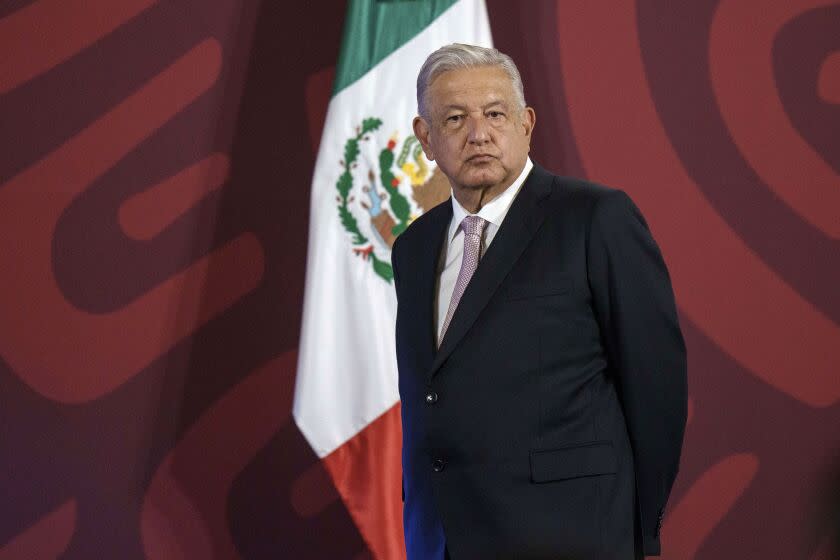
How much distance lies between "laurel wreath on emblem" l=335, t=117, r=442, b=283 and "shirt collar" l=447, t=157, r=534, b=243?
1046 mm

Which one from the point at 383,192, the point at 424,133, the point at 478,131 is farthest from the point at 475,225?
the point at 383,192

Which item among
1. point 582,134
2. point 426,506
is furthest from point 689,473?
point 426,506

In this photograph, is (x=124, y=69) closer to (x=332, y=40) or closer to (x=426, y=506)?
(x=332, y=40)

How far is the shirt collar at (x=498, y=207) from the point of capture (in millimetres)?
1604

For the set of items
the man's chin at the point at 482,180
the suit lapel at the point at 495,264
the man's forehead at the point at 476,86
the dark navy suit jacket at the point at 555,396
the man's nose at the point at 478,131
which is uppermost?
the man's forehead at the point at 476,86

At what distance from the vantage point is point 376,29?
278 centimetres

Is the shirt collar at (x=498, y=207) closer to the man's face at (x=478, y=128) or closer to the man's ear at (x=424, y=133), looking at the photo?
the man's face at (x=478, y=128)

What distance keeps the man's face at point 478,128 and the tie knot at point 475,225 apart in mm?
57

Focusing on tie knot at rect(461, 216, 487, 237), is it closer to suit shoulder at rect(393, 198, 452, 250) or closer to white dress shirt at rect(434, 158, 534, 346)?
white dress shirt at rect(434, 158, 534, 346)

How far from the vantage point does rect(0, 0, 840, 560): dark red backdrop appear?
113 inches

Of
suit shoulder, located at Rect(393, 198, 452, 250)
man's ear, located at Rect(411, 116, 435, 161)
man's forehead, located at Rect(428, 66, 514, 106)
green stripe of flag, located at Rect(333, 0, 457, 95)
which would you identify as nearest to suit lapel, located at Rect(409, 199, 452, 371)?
suit shoulder, located at Rect(393, 198, 452, 250)

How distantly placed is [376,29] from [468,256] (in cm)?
141

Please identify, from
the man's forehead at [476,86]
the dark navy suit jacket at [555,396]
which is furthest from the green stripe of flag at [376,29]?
the dark navy suit jacket at [555,396]

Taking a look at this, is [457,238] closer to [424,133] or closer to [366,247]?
[424,133]
